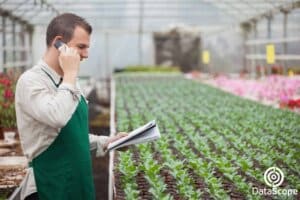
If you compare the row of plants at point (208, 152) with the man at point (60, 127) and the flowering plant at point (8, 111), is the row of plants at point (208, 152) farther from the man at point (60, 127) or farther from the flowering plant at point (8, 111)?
the flowering plant at point (8, 111)

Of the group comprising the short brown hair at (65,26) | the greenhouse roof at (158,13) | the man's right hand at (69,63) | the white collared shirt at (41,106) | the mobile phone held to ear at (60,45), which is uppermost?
the greenhouse roof at (158,13)

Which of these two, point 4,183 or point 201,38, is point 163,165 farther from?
point 201,38

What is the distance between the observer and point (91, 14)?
15.9m

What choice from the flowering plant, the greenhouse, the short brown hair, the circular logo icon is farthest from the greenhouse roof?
the short brown hair

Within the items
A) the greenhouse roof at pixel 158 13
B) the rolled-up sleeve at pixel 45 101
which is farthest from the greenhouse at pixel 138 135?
the greenhouse roof at pixel 158 13

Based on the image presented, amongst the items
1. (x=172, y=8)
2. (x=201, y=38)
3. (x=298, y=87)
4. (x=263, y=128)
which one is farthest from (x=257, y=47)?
(x=263, y=128)

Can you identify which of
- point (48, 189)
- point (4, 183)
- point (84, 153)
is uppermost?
point (84, 153)

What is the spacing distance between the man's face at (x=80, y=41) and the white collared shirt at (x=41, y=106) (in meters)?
0.15

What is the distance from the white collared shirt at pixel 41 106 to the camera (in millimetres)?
2127

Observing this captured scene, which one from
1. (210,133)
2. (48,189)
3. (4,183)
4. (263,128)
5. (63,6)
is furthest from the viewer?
(63,6)

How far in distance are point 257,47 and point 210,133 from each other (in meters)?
9.91

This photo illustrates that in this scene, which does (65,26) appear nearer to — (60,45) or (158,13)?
(60,45)

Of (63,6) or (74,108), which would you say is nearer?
(74,108)

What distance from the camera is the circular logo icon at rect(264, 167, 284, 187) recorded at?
289 cm
